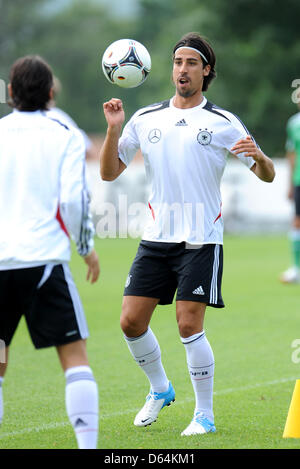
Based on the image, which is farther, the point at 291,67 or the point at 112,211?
the point at 291,67

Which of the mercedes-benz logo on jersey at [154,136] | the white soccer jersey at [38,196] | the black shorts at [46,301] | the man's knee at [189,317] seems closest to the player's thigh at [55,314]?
the black shorts at [46,301]

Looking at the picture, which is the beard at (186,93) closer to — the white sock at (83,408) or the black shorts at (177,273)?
the black shorts at (177,273)

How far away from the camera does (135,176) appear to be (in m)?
27.3

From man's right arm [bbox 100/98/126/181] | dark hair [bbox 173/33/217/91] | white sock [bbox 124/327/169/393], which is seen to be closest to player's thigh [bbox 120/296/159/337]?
white sock [bbox 124/327/169/393]

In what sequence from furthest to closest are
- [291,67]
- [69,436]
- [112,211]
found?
1. [291,67]
2. [112,211]
3. [69,436]

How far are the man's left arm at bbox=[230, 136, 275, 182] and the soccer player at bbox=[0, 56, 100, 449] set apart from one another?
1.27m

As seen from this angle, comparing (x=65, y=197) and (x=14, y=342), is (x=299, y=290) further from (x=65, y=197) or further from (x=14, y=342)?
(x=65, y=197)

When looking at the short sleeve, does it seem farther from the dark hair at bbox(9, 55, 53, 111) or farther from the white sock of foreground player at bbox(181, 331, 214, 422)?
the dark hair at bbox(9, 55, 53, 111)

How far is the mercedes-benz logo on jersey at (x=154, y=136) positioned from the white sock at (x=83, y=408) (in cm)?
186

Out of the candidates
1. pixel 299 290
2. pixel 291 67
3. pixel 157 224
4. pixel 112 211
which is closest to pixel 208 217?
pixel 157 224

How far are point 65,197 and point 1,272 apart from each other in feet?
1.77

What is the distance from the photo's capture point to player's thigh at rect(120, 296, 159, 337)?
6031 millimetres

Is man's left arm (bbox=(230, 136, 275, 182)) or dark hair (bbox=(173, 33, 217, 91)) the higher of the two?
dark hair (bbox=(173, 33, 217, 91))

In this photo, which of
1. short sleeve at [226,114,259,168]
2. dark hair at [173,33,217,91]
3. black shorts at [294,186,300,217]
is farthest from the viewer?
black shorts at [294,186,300,217]
